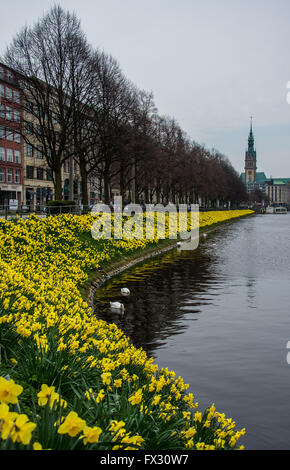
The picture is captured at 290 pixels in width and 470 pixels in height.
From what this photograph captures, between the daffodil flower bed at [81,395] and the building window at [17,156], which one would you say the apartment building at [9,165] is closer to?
the building window at [17,156]

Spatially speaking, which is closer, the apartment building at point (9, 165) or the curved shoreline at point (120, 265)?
the curved shoreline at point (120, 265)

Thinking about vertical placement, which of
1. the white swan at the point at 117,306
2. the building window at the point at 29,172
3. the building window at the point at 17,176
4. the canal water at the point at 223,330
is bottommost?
the canal water at the point at 223,330

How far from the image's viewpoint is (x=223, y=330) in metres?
11.8

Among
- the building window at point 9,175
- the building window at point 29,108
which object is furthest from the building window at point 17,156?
the building window at point 29,108

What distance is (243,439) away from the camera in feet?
21.2

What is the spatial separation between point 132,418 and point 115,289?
1270 centimetres

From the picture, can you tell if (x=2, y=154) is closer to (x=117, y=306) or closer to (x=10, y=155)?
(x=10, y=155)

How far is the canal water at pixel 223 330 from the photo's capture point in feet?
24.8

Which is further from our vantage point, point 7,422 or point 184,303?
point 184,303

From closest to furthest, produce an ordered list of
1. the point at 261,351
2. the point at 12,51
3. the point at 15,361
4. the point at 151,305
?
1. the point at 15,361
2. the point at 261,351
3. the point at 151,305
4. the point at 12,51

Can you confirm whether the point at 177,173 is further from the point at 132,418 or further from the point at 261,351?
the point at 132,418

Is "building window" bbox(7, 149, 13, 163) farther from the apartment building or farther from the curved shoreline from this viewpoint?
the curved shoreline
